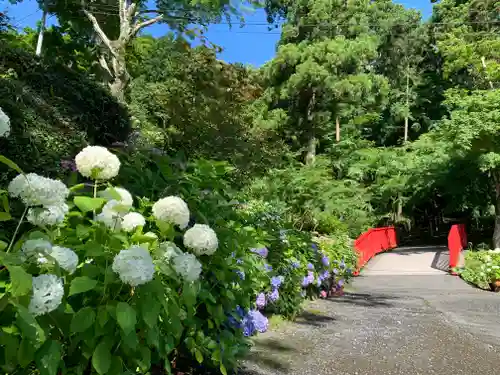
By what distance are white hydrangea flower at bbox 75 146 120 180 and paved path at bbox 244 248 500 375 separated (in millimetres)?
1878

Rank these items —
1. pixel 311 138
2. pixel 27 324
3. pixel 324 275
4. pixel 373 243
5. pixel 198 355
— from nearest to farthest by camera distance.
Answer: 1. pixel 27 324
2. pixel 198 355
3. pixel 324 275
4. pixel 373 243
5. pixel 311 138

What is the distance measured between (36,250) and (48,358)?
0.95 ft

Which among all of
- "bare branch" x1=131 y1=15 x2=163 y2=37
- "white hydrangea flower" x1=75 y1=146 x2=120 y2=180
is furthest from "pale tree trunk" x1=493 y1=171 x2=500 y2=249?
"white hydrangea flower" x1=75 y1=146 x2=120 y2=180

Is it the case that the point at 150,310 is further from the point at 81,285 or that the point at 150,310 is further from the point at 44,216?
the point at 44,216

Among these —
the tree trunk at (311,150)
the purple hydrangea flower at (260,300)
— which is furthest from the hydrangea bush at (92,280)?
the tree trunk at (311,150)

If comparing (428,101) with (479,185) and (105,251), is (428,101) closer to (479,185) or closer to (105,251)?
(479,185)

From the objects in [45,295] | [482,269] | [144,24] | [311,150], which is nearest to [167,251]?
[45,295]

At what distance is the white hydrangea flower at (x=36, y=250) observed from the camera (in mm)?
1415

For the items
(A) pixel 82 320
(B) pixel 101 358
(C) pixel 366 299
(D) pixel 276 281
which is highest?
(A) pixel 82 320

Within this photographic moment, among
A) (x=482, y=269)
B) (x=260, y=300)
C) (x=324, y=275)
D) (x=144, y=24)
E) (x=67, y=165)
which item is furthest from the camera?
(x=144, y=24)

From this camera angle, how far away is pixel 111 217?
1863 mm

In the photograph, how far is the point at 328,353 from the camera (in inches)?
160

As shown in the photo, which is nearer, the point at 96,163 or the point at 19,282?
the point at 19,282

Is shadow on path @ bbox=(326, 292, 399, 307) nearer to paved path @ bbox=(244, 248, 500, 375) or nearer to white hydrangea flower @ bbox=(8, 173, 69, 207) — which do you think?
paved path @ bbox=(244, 248, 500, 375)
